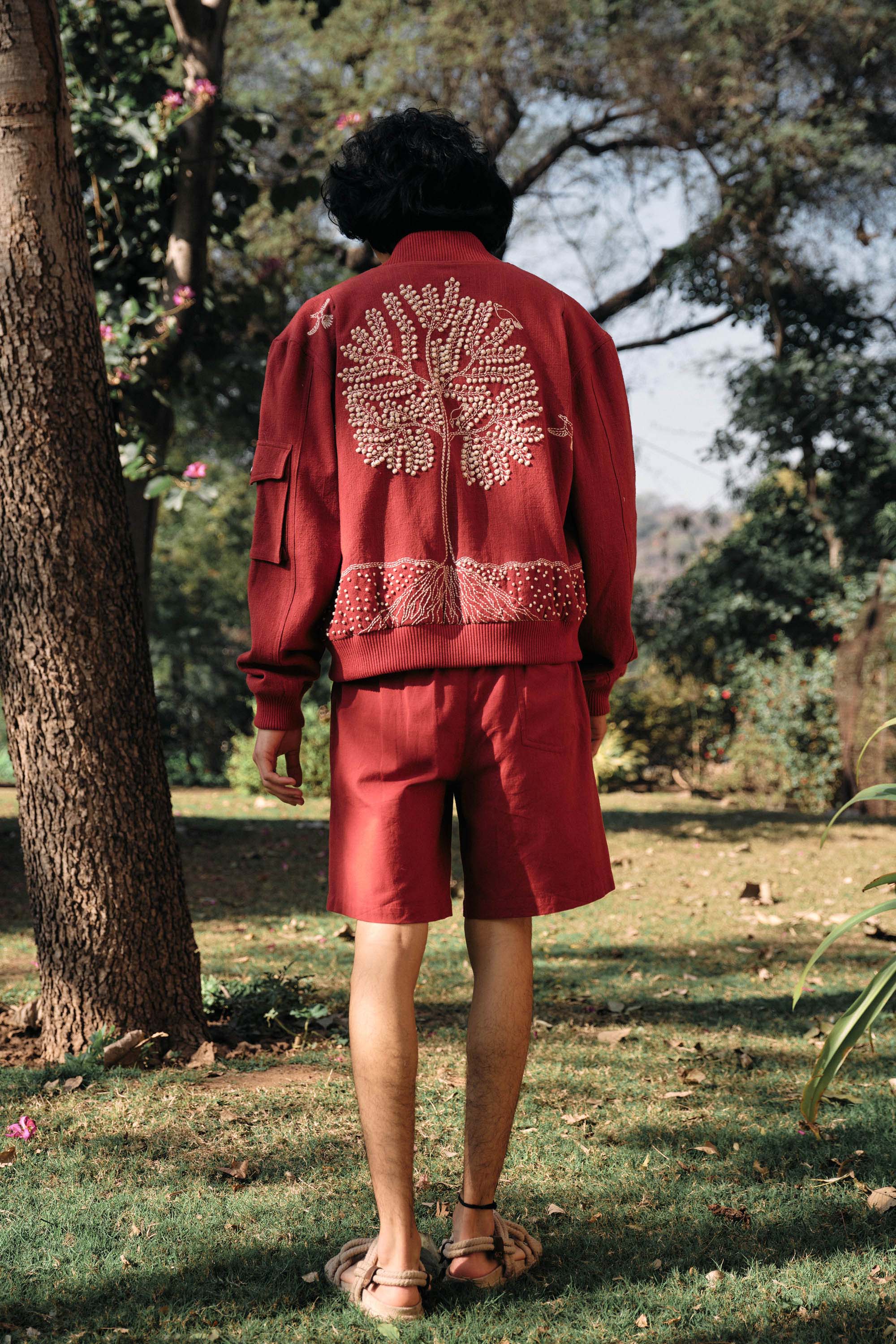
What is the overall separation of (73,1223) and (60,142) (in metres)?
2.51

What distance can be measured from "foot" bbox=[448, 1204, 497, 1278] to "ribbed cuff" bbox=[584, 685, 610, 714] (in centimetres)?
89

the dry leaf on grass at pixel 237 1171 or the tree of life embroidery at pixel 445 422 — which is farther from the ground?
the tree of life embroidery at pixel 445 422

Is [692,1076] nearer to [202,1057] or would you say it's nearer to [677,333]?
[202,1057]

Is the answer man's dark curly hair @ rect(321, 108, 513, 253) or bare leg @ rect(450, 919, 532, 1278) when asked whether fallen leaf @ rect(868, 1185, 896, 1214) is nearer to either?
bare leg @ rect(450, 919, 532, 1278)

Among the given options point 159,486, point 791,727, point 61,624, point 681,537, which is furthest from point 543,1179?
point 681,537

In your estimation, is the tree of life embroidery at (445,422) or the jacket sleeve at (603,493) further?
the jacket sleeve at (603,493)

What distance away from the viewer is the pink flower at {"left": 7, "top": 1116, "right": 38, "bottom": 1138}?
2.25 meters

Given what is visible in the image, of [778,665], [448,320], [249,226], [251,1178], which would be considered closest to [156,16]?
[249,226]

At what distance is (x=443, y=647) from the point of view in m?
1.68

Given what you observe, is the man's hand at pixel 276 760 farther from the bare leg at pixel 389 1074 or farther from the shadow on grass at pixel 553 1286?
the shadow on grass at pixel 553 1286

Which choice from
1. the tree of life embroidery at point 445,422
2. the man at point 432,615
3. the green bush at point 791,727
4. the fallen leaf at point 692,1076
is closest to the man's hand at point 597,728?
the man at point 432,615

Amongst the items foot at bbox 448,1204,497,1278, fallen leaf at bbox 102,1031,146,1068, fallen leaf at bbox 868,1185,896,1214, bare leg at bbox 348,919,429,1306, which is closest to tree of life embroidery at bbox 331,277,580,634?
bare leg at bbox 348,919,429,1306

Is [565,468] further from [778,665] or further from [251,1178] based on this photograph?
[778,665]

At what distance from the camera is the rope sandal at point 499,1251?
172 centimetres
